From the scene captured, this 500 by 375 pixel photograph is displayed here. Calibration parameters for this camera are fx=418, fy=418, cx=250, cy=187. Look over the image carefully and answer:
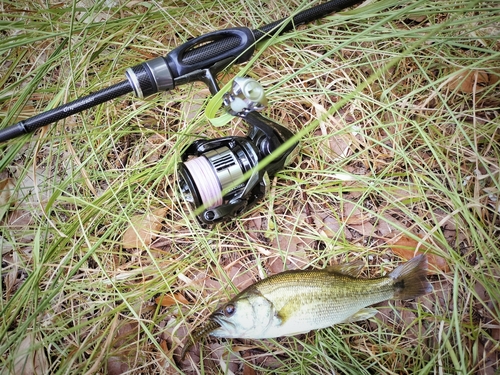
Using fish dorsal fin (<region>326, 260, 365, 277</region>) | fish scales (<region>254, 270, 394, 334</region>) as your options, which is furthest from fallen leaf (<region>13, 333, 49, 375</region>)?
fish dorsal fin (<region>326, 260, 365, 277</region>)

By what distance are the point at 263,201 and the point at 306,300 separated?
632mm


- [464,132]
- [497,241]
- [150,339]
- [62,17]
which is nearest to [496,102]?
[464,132]

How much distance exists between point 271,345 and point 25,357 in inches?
50.6

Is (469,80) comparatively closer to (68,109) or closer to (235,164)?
(235,164)

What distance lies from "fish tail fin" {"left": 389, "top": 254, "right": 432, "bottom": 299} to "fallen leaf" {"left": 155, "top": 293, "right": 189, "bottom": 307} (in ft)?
3.54

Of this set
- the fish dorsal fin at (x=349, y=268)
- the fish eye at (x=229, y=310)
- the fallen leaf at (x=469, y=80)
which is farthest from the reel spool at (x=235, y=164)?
the fallen leaf at (x=469, y=80)

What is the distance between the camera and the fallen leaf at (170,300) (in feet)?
7.39

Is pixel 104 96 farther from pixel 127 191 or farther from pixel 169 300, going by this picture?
pixel 169 300

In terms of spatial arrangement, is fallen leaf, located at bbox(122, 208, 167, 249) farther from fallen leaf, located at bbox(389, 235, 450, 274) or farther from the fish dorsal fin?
fallen leaf, located at bbox(389, 235, 450, 274)

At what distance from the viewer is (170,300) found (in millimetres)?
2262

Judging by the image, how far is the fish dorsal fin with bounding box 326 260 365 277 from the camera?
6.79ft

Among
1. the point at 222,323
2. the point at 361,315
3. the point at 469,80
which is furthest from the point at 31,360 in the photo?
the point at 469,80

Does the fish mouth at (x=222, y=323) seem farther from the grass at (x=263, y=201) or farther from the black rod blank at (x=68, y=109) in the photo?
the black rod blank at (x=68, y=109)

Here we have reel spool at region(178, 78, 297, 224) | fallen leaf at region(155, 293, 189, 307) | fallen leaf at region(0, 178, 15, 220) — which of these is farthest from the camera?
fallen leaf at region(0, 178, 15, 220)
